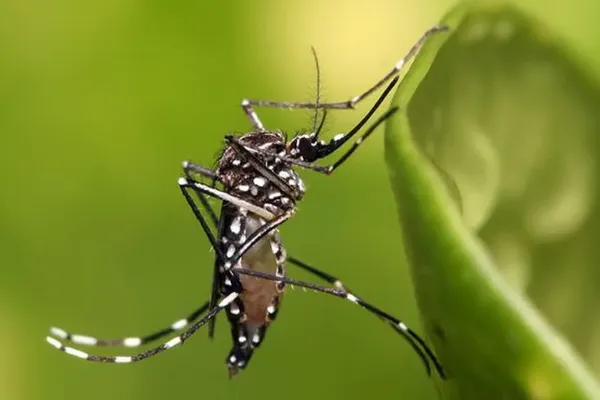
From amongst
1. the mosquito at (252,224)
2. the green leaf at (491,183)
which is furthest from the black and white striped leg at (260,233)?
the green leaf at (491,183)

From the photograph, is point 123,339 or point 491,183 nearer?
point 491,183

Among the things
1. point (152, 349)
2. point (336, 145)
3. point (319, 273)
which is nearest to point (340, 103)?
point (336, 145)

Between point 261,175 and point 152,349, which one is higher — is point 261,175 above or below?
above

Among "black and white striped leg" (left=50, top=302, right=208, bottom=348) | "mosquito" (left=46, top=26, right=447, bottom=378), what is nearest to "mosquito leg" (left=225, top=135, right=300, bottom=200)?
"mosquito" (left=46, top=26, right=447, bottom=378)

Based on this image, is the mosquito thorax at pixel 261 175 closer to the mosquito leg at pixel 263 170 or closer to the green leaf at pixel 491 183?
the mosquito leg at pixel 263 170

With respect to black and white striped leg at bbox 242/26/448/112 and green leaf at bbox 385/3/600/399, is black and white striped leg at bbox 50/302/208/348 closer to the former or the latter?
black and white striped leg at bbox 242/26/448/112

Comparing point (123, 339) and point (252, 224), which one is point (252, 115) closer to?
point (252, 224)

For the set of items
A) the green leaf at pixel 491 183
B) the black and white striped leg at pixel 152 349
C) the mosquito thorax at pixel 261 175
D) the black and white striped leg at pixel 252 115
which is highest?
the black and white striped leg at pixel 252 115
